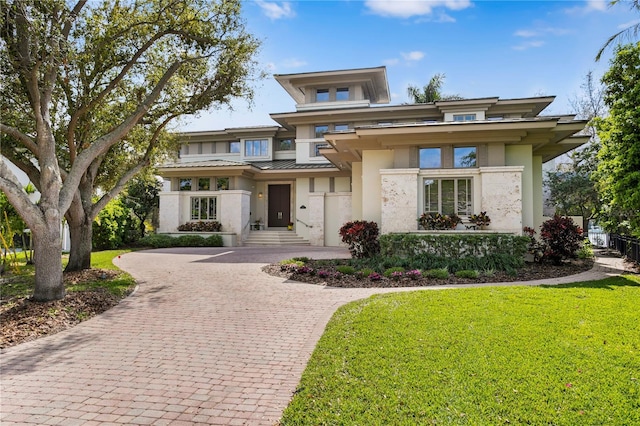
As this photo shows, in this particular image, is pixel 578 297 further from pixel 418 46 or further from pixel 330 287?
pixel 418 46

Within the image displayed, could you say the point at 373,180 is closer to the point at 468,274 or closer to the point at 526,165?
the point at 526,165

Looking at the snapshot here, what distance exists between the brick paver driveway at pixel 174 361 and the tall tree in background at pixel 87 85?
8.44 feet

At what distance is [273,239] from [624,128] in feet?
54.2

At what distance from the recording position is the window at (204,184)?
2344 cm

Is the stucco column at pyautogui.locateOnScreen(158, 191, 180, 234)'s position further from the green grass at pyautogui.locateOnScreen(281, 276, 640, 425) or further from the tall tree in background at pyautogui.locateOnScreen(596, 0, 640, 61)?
the tall tree in background at pyautogui.locateOnScreen(596, 0, 640, 61)

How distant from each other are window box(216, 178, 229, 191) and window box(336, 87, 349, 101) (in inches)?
356

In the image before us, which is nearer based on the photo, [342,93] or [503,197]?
[503,197]

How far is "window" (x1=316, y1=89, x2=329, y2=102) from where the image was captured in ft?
84.5

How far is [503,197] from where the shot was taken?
13.4 m

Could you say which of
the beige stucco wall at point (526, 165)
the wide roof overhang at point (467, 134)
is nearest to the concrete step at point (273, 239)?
the wide roof overhang at point (467, 134)

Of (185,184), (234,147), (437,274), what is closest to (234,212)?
(185,184)

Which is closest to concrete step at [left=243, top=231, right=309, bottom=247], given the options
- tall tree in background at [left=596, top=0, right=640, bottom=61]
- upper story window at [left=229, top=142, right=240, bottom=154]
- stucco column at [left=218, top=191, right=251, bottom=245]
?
stucco column at [left=218, top=191, right=251, bottom=245]

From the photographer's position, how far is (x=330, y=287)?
977 centimetres

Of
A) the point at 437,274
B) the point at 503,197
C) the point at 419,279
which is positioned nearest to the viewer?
the point at 419,279
